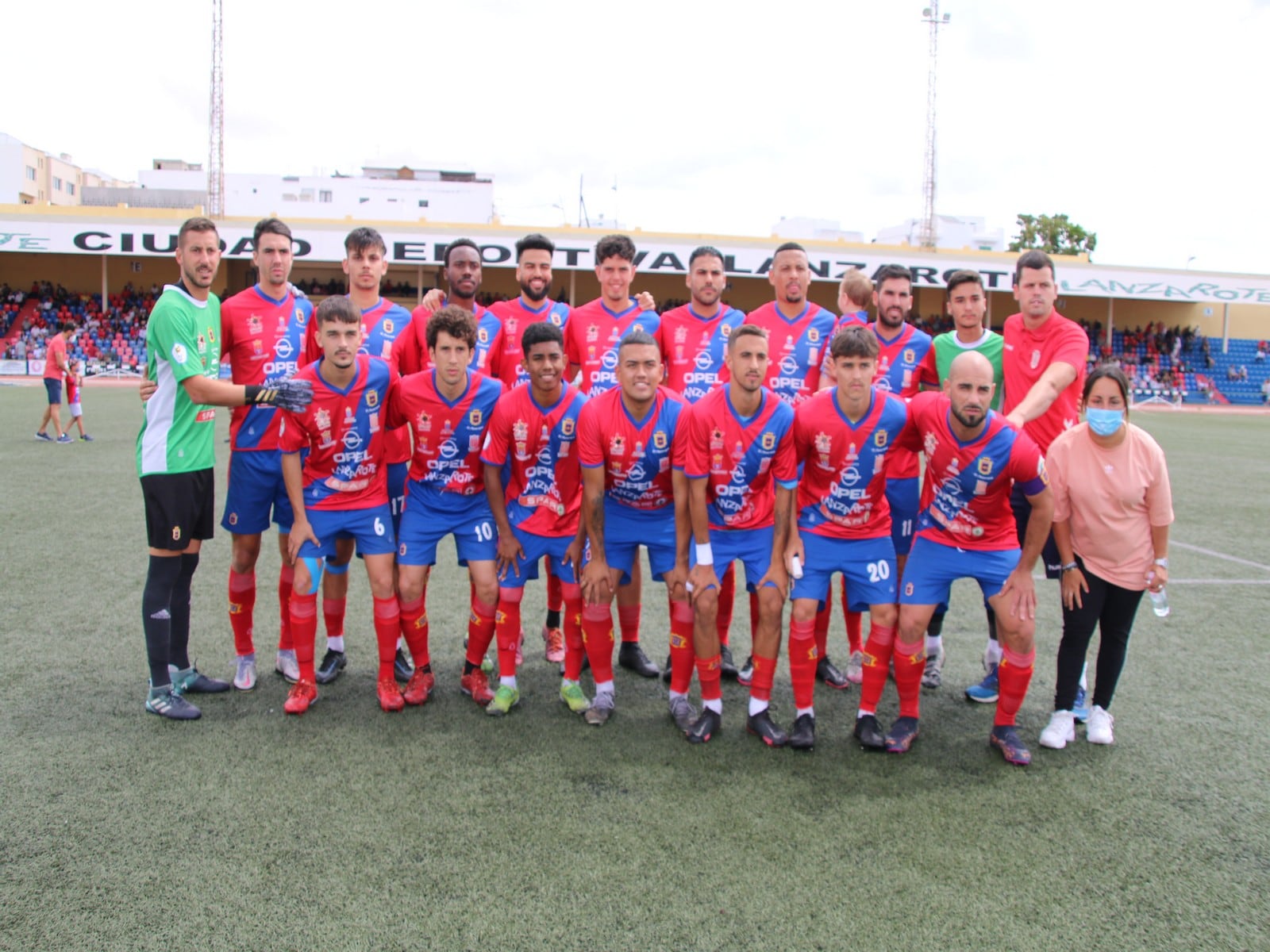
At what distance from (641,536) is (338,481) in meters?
1.60

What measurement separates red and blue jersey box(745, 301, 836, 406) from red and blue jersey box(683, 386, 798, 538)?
1024mm

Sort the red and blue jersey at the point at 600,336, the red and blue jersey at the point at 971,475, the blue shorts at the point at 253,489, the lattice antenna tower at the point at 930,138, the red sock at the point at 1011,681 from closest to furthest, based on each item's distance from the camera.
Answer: the red and blue jersey at the point at 971,475, the red sock at the point at 1011,681, the blue shorts at the point at 253,489, the red and blue jersey at the point at 600,336, the lattice antenna tower at the point at 930,138

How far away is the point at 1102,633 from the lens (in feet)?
13.6

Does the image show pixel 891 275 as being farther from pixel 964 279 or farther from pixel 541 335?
pixel 541 335

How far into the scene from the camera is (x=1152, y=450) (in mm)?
4016

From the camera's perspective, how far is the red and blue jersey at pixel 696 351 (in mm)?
5184

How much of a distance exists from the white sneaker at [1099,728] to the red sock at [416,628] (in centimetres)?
331

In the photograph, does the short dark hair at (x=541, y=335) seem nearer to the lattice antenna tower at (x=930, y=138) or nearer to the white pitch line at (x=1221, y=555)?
the white pitch line at (x=1221, y=555)

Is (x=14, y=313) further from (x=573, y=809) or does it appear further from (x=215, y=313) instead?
(x=573, y=809)

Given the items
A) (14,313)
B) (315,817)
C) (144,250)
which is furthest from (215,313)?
(14,313)

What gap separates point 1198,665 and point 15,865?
19.4 feet

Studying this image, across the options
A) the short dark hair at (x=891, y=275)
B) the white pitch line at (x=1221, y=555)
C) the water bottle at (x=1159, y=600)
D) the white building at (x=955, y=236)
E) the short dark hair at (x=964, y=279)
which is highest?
the white building at (x=955, y=236)

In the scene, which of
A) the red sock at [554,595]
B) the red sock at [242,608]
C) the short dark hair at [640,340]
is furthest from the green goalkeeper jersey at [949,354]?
the red sock at [242,608]

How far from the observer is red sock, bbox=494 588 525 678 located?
436 centimetres
